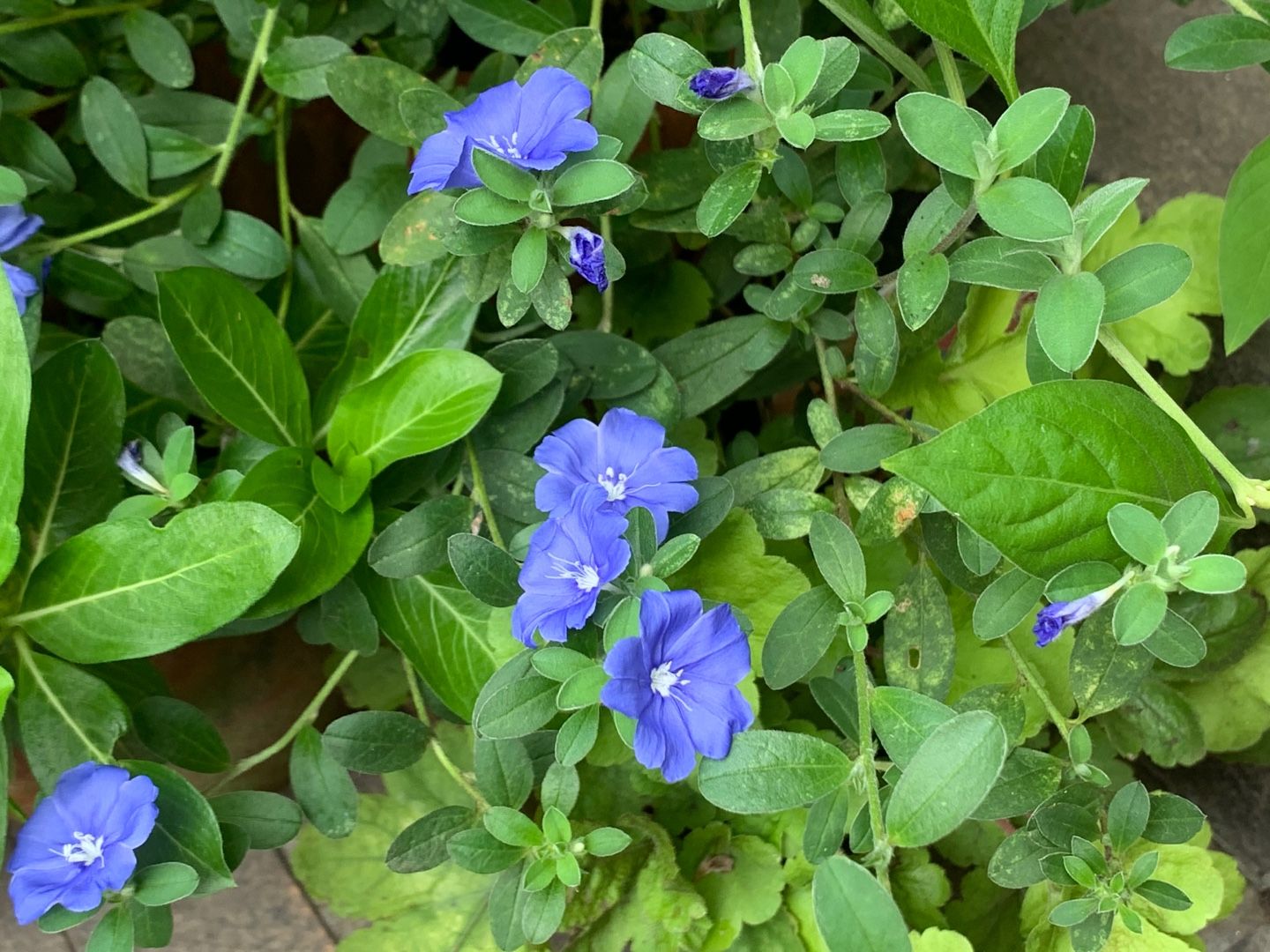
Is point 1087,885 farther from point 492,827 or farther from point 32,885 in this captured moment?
point 32,885

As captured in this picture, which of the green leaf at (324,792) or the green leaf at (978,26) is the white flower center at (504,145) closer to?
the green leaf at (978,26)

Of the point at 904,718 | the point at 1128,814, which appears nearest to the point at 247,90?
the point at 904,718

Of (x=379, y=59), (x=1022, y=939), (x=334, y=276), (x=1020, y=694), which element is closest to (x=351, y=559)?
(x=334, y=276)

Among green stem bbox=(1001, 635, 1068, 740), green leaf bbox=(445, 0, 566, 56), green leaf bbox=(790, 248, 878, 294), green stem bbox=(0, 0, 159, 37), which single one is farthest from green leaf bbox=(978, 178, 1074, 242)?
green stem bbox=(0, 0, 159, 37)

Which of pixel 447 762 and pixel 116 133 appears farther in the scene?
pixel 116 133

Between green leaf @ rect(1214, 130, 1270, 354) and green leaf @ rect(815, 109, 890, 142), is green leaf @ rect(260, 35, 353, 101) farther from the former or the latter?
green leaf @ rect(1214, 130, 1270, 354)

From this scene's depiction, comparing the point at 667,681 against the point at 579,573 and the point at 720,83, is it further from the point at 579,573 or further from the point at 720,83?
the point at 720,83
